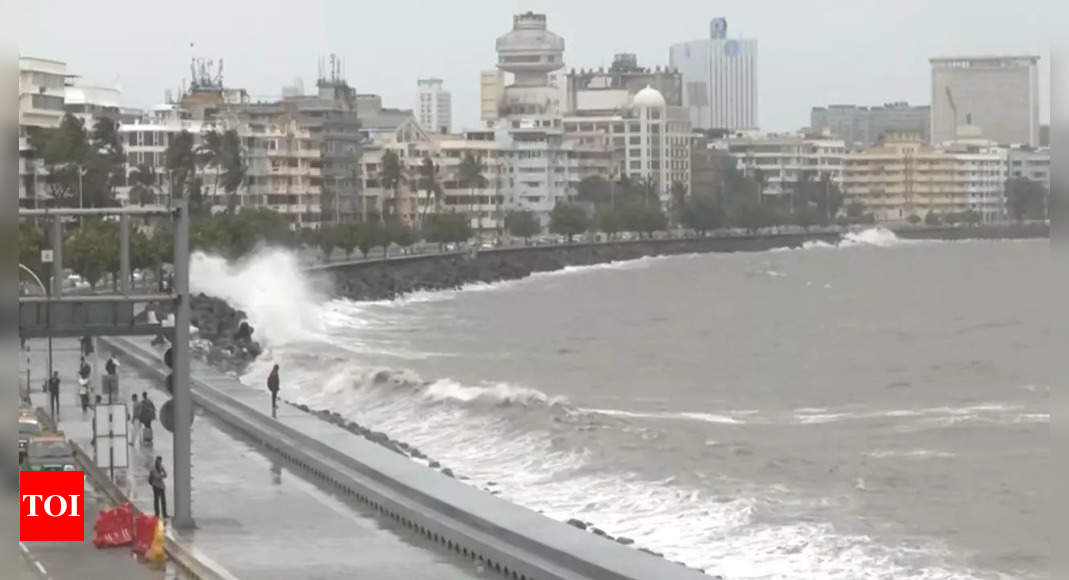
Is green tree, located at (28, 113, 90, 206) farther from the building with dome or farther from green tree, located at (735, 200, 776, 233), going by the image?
the building with dome

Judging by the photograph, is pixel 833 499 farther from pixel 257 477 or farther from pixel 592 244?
pixel 592 244

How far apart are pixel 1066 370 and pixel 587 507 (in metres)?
15.3

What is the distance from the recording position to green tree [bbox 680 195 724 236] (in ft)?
441

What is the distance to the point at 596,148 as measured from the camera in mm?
137625

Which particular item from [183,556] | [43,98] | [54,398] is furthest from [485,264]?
[183,556]

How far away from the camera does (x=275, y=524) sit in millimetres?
14883

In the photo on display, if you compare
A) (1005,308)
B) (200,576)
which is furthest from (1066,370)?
(1005,308)

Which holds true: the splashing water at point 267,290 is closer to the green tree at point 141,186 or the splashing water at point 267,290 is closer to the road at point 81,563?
the green tree at point 141,186

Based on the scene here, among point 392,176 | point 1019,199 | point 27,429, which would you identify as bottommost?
point 27,429

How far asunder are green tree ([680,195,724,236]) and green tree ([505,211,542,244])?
77.5 feet

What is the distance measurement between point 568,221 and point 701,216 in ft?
86.4

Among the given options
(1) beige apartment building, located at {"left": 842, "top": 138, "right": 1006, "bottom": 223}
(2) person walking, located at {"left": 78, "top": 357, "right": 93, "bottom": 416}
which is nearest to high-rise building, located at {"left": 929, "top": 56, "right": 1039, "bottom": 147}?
(1) beige apartment building, located at {"left": 842, "top": 138, "right": 1006, "bottom": 223}

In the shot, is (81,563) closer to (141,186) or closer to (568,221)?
(141,186)

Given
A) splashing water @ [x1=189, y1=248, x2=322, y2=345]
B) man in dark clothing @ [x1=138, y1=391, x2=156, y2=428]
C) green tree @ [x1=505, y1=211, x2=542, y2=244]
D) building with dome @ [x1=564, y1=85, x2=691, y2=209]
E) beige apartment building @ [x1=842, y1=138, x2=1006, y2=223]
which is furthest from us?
building with dome @ [x1=564, y1=85, x2=691, y2=209]
